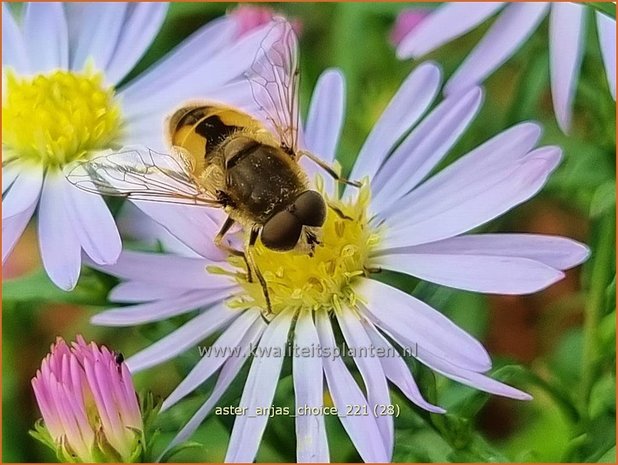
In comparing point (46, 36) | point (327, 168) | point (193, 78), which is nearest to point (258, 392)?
point (327, 168)

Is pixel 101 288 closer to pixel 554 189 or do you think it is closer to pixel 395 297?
pixel 395 297

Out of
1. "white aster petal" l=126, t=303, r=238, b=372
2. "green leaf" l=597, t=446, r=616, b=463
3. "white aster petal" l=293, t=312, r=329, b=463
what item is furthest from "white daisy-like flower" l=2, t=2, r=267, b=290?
"green leaf" l=597, t=446, r=616, b=463

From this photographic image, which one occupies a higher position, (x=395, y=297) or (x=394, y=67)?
(x=394, y=67)

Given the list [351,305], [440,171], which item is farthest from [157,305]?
[440,171]

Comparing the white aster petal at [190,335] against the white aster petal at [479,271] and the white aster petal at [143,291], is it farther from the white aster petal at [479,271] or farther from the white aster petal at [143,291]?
the white aster petal at [479,271]

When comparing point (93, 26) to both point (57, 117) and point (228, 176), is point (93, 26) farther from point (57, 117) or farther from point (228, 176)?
point (228, 176)
